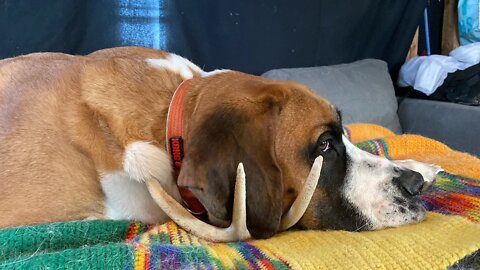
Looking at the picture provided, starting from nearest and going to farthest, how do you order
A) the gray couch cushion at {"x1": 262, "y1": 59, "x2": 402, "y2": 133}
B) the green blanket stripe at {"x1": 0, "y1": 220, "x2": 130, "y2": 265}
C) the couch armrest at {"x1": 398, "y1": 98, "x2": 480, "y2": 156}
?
1. the green blanket stripe at {"x1": 0, "y1": 220, "x2": 130, "y2": 265}
2. the couch armrest at {"x1": 398, "y1": 98, "x2": 480, "y2": 156}
3. the gray couch cushion at {"x1": 262, "y1": 59, "x2": 402, "y2": 133}

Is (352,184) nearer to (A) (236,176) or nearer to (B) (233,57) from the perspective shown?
(A) (236,176)

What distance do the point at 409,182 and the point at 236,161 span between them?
17.6 inches

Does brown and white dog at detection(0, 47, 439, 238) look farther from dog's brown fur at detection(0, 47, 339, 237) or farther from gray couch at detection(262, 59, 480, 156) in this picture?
gray couch at detection(262, 59, 480, 156)

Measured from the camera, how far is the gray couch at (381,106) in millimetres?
2641

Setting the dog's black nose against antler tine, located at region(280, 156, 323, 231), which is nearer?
antler tine, located at region(280, 156, 323, 231)

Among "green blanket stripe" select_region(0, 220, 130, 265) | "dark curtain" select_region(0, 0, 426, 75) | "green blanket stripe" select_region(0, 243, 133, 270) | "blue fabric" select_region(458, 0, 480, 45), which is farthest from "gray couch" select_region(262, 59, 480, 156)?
"green blanket stripe" select_region(0, 243, 133, 270)

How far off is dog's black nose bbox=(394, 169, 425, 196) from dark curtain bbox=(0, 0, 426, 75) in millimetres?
1604

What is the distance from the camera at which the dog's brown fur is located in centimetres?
106

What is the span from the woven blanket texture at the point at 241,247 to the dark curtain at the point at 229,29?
53.4 inches

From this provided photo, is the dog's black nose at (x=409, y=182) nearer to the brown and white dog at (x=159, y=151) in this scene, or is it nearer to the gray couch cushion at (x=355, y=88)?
the brown and white dog at (x=159, y=151)

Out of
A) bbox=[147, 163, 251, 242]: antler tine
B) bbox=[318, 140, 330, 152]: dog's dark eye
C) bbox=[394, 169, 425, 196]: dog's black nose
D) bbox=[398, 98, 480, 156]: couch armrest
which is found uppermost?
bbox=[318, 140, 330, 152]: dog's dark eye

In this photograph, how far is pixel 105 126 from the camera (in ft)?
3.86

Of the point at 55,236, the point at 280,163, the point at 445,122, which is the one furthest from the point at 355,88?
the point at 55,236

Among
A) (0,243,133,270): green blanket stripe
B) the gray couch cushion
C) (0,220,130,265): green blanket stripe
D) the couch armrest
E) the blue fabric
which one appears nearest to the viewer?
(0,243,133,270): green blanket stripe
